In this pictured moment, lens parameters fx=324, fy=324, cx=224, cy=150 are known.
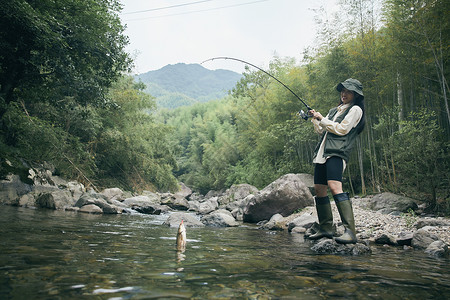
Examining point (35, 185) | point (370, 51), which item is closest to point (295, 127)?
point (370, 51)

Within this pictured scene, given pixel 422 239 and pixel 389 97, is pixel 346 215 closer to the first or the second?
pixel 422 239

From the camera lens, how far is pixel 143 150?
21.9 meters

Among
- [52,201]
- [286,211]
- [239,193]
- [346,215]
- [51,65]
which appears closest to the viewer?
[346,215]

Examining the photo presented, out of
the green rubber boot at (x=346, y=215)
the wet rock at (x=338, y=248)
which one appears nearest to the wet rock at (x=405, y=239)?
the wet rock at (x=338, y=248)

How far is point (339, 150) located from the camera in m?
3.62

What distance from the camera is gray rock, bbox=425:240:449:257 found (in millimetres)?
3896

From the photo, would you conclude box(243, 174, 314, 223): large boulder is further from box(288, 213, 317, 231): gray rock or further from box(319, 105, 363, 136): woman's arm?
box(319, 105, 363, 136): woman's arm

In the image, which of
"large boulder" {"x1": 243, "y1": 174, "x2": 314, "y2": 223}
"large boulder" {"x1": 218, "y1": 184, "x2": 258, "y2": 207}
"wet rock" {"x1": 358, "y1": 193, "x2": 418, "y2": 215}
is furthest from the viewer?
"large boulder" {"x1": 218, "y1": 184, "x2": 258, "y2": 207}

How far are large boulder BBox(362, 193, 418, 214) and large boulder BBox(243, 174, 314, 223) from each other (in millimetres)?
2096

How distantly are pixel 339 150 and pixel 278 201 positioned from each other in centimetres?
527

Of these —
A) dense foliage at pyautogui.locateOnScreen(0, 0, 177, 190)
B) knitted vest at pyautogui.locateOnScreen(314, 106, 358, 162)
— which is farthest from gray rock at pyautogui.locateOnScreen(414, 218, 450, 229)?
dense foliage at pyautogui.locateOnScreen(0, 0, 177, 190)

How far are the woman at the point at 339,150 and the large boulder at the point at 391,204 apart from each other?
19.3ft

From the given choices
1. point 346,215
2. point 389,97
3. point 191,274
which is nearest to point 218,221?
point 346,215

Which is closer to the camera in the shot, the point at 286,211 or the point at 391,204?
the point at 286,211
